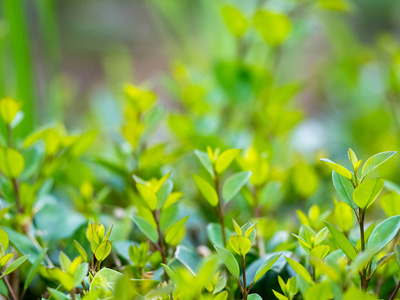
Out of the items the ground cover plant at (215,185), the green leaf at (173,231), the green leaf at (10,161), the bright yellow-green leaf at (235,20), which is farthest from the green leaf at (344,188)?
the bright yellow-green leaf at (235,20)

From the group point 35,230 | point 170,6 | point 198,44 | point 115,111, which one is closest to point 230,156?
point 35,230

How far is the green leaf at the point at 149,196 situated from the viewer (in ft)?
1.00

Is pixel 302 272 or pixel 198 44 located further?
pixel 198 44

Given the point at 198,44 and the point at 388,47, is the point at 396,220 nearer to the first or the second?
the point at 388,47

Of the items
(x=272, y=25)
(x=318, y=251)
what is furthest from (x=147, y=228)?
(x=272, y=25)

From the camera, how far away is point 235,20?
61 cm

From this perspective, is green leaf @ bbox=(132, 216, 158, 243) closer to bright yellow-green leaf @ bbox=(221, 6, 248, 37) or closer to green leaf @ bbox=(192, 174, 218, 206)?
green leaf @ bbox=(192, 174, 218, 206)

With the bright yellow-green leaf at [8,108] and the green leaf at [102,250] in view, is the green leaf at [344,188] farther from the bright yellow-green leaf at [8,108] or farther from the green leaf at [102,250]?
the bright yellow-green leaf at [8,108]

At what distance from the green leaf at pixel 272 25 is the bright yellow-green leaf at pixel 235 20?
0.03 meters

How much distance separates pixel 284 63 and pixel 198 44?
1.08ft

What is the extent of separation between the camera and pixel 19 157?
1.20ft

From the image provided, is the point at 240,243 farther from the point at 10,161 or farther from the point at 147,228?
the point at 10,161

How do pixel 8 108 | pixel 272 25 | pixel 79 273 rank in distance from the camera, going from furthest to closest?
pixel 272 25, pixel 8 108, pixel 79 273

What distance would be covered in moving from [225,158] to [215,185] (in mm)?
26
